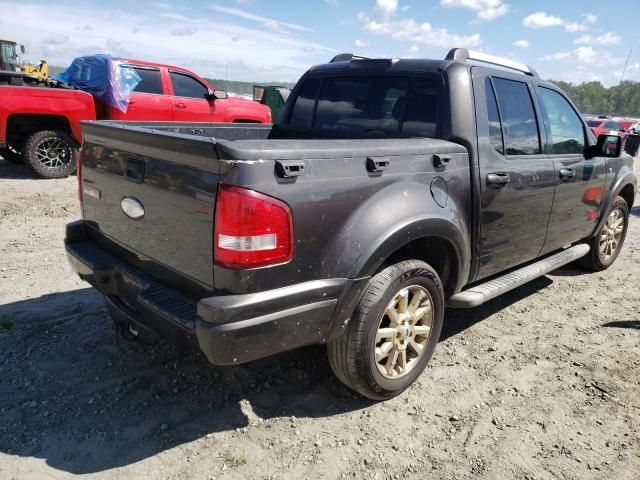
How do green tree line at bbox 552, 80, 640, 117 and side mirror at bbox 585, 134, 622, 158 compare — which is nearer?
side mirror at bbox 585, 134, 622, 158

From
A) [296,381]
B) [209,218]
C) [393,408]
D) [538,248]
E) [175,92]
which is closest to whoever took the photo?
[209,218]

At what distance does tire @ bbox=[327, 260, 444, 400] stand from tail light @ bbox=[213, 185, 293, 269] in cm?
66

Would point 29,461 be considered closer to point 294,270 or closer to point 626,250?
point 294,270

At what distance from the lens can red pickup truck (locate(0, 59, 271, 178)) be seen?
7.77 meters

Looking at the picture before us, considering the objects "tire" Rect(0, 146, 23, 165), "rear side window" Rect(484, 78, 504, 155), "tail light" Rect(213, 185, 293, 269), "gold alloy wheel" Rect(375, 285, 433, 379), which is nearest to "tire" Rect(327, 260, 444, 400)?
"gold alloy wheel" Rect(375, 285, 433, 379)

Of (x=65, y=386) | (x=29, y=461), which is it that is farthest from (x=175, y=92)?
(x=29, y=461)

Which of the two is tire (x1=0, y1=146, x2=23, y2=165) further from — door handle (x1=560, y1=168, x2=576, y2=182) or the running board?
door handle (x1=560, y1=168, x2=576, y2=182)

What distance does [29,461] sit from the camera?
7.53 ft

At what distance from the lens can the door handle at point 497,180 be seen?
3.17 m

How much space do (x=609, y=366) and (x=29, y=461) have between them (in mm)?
3544

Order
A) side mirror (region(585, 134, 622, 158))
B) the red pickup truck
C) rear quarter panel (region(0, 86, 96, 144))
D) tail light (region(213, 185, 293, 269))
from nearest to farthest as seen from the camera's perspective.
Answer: tail light (region(213, 185, 293, 269))
side mirror (region(585, 134, 622, 158))
rear quarter panel (region(0, 86, 96, 144))
the red pickup truck

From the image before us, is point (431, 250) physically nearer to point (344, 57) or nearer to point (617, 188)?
point (344, 57)

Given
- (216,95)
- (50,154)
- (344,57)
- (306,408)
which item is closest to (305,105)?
(344,57)

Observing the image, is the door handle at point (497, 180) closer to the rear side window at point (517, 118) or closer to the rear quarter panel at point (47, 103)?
the rear side window at point (517, 118)
